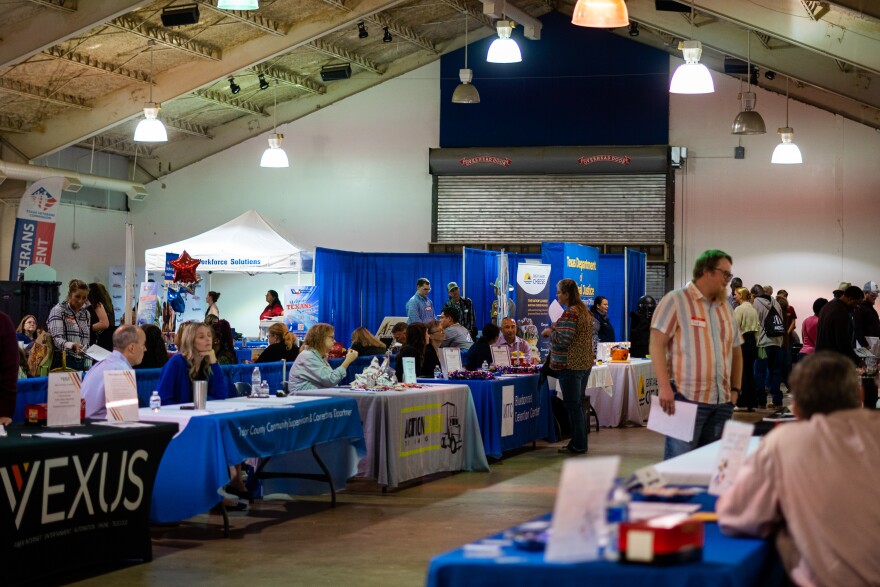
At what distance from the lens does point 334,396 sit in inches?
271

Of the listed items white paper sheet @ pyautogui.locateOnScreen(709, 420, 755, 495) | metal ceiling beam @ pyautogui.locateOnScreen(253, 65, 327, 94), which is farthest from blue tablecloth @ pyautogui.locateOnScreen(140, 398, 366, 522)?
metal ceiling beam @ pyautogui.locateOnScreen(253, 65, 327, 94)

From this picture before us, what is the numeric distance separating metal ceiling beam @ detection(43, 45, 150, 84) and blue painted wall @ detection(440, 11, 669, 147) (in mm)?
5105

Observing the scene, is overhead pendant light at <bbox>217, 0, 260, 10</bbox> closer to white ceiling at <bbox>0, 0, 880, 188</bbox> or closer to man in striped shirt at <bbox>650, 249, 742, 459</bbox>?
white ceiling at <bbox>0, 0, 880, 188</bbox>

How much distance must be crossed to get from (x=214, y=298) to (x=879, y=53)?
7581 mm

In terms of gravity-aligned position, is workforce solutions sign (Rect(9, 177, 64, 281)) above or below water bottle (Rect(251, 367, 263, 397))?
above

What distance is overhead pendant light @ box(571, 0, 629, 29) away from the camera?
557cm

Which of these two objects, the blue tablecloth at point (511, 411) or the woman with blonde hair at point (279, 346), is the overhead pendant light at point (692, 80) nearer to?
the blue tablecloth at point (511, 411)

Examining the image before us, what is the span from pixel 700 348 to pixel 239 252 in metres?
9.70

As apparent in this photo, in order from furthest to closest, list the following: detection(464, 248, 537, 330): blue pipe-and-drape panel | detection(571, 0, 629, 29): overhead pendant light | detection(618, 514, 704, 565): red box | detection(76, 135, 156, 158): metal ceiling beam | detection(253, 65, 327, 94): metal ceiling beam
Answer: detection(76, 135, 156, 158): metal ceiling beam
detection(253, 65, 327, 94): metal ceiling beam
detection(464, 248, 537, 330): blue pipe-and-drape panel
detection(571, 0, 629, 29): overhead pendant light
detection(618, 514, 704, 565): red box

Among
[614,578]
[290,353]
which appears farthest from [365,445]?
[614,578]

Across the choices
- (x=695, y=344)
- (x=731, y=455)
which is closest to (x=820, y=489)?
(x=731, y=455)

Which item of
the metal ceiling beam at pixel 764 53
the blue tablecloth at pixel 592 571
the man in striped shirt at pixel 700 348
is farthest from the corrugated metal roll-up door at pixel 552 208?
the blue tablecloth at pixel 592 571

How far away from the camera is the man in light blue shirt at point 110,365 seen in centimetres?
532

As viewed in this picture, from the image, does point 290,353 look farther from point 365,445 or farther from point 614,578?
point 614,578
